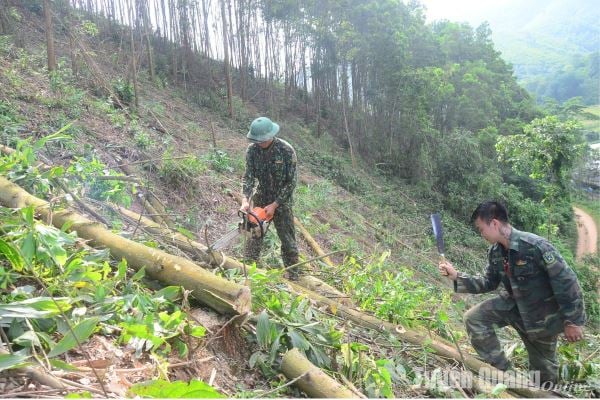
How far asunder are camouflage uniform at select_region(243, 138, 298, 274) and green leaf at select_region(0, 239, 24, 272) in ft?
7.39

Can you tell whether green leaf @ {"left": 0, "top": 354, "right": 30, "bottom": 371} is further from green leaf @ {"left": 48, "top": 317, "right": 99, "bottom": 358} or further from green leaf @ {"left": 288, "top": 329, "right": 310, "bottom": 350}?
green leaf @ {"left": 288, "top": 329, "right": 310, "bottom": 350}

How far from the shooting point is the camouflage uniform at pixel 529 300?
9.08 feet

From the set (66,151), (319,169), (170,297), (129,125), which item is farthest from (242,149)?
(170,297)

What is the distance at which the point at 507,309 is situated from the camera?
312cm

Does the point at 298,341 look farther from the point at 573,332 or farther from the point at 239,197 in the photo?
the point at 239,197

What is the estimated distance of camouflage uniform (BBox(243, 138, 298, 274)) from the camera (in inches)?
154

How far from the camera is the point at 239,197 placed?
7.19 m

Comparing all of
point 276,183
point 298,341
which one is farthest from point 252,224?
point 298,341

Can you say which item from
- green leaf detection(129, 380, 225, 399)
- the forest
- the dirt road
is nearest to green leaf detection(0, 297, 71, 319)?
the forest

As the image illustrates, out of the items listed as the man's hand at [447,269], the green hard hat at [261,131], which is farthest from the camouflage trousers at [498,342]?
the green hard hat at [261,131]

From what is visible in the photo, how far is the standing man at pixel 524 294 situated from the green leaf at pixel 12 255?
2.48 meters

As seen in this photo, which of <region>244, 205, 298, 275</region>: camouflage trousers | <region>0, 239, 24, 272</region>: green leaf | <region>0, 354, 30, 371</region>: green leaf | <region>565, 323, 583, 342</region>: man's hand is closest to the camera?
<region>0, 354, 30, 371</region>: green leaf

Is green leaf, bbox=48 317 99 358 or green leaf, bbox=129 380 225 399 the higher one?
green leaf, bbox=48 317 99 358

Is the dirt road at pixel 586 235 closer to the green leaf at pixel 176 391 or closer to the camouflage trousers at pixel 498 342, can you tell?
the camouflage trousers at pixel 498 342
